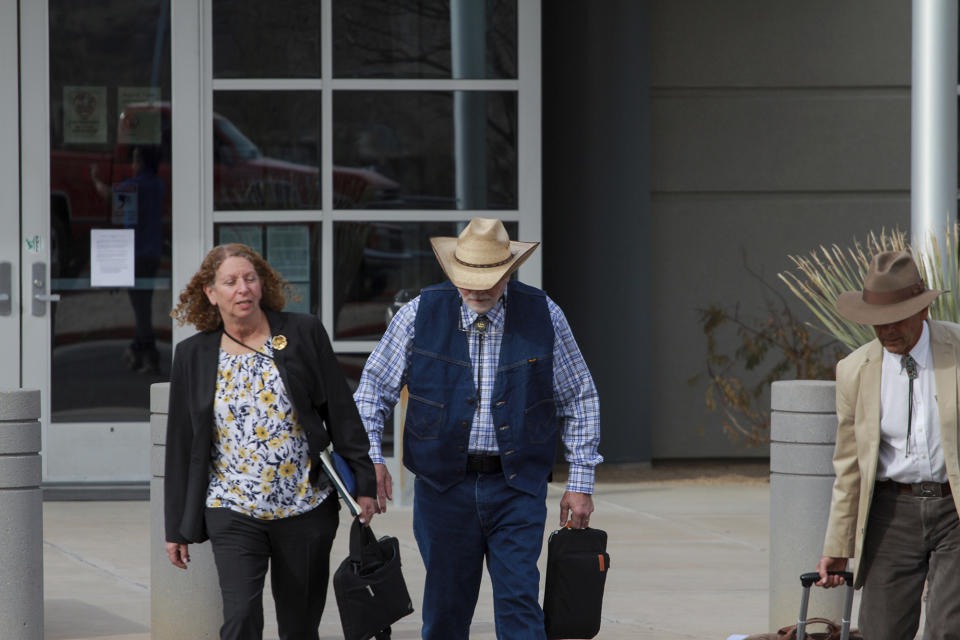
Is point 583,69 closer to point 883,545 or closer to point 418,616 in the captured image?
point 418,616

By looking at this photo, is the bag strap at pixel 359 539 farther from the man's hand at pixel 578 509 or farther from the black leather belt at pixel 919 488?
the black leather belt at pixel 919 488

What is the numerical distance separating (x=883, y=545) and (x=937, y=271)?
2647mm

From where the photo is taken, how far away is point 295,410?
16.8 ft

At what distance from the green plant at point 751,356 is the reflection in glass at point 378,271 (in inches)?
106

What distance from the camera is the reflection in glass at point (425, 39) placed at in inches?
420

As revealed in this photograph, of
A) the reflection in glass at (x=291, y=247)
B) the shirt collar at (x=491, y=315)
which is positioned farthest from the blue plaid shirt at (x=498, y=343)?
the reflection in glass at (x=291, y=247)

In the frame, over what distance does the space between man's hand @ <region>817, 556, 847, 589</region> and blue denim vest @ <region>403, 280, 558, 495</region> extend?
96 cm

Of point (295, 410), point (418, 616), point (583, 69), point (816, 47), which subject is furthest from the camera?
point (816, 47)

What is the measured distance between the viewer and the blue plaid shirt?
5.43 m

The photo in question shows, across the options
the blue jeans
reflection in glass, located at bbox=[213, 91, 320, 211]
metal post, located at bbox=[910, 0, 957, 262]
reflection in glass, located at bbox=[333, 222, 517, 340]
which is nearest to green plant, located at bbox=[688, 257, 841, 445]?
reflection in glass, located at bbox=[333, 222, 517, 340]

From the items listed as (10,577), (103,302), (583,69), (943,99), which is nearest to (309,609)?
(10,577)

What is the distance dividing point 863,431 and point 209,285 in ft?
7.19

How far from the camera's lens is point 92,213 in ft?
34.2

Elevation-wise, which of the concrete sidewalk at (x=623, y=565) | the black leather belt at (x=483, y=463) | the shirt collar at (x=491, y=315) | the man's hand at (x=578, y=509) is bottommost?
the concrete sidewalk at (x=623, y=565)
